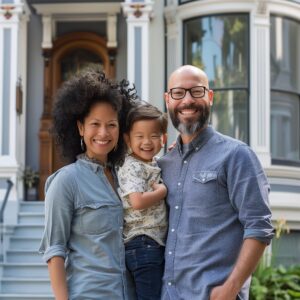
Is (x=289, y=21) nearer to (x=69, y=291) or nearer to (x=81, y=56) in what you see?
(x=81, y=56)

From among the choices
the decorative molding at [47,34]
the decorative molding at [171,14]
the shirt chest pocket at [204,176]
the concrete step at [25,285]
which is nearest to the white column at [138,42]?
the decorative molding at [171,14]

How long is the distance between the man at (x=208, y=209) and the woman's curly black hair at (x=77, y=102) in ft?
0.93

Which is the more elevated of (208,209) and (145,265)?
(208,209)

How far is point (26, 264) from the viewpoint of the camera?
29.9 ft

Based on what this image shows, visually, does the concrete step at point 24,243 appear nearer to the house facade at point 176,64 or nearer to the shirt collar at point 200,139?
the house facade at point 176,64

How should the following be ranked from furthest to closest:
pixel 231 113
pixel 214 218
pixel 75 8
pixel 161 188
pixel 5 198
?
pixel 75 8, pixel 231 113, pixel 5 198, pixel 161 188, pixel 214 218

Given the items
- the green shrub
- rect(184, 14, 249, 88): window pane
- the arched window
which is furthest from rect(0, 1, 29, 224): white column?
the green shrub

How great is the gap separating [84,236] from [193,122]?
0.77 meters

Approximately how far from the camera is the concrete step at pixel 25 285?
28.9 feet

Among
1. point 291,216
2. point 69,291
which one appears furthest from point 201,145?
point 291,216

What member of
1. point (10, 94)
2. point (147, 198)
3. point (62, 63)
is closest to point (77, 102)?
point (147, 198)

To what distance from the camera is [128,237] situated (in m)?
3.76

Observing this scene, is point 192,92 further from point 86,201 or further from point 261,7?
point 261,7

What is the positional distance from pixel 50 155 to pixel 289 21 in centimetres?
404
